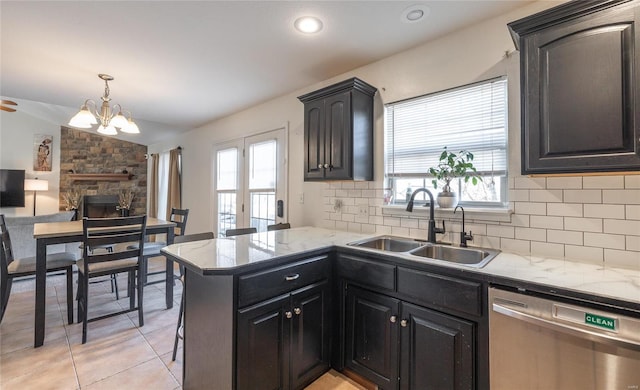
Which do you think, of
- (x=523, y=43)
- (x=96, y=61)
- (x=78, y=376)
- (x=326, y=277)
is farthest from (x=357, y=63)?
(x=78, y=376)

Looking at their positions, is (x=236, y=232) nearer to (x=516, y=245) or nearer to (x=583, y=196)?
(x=516, y=245)

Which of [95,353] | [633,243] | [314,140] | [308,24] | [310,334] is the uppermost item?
[308,24]

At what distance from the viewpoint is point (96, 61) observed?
8.23ft

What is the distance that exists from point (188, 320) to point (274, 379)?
23.7 inches

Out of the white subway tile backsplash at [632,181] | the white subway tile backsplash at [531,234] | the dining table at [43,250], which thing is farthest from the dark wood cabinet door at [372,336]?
the dining table at [43,250]

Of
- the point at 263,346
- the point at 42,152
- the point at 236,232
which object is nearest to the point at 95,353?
the point at 236,232

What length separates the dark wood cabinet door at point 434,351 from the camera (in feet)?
4.57

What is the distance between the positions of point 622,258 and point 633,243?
9 cm

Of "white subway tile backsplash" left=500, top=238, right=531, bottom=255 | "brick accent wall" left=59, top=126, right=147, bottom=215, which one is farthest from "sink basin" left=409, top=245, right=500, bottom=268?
"brick accent wall" left=59, top=126, right=147, bottom=215

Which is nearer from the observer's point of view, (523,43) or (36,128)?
A: (523,43)

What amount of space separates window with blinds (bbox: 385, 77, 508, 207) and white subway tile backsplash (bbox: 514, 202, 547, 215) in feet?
0.35

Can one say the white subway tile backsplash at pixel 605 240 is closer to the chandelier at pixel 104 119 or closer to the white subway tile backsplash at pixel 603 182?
the white subway tile backsplash at pixel 603 182

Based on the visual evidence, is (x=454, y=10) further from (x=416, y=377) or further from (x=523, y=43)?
(x=416, y=377)

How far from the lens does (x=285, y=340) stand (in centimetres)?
164
